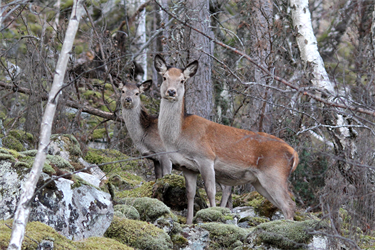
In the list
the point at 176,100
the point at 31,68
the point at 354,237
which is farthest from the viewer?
the point at 31,68

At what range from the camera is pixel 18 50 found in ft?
54.3

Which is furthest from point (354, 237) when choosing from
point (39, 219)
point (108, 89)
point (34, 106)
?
point (108, 89)

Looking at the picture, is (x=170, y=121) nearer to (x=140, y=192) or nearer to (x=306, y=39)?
(x=140, y=192)

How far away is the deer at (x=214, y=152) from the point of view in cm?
852

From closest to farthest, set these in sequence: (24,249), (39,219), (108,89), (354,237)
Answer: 1. (24,249)
2. (39,219)
3. (354,237)
4. (108,89)

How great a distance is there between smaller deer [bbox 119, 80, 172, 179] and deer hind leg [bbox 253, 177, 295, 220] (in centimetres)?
267

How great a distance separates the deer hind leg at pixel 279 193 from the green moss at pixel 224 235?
2258mm

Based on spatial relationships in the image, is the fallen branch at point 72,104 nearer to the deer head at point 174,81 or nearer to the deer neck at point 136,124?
the deer neck at point 136,124

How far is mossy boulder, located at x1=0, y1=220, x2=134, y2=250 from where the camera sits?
4.18 metres

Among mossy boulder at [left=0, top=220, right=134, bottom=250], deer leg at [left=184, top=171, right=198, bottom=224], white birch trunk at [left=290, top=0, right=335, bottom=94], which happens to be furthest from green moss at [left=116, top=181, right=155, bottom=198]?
white birch trunk at [left=290, top=0, right=335, bottom=94]

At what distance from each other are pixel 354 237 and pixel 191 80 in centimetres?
607

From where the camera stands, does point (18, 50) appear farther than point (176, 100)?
Yes

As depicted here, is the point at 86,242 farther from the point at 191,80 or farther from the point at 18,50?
the point at 18,50

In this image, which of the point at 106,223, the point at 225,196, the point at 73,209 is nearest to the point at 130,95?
the point at 225,196
